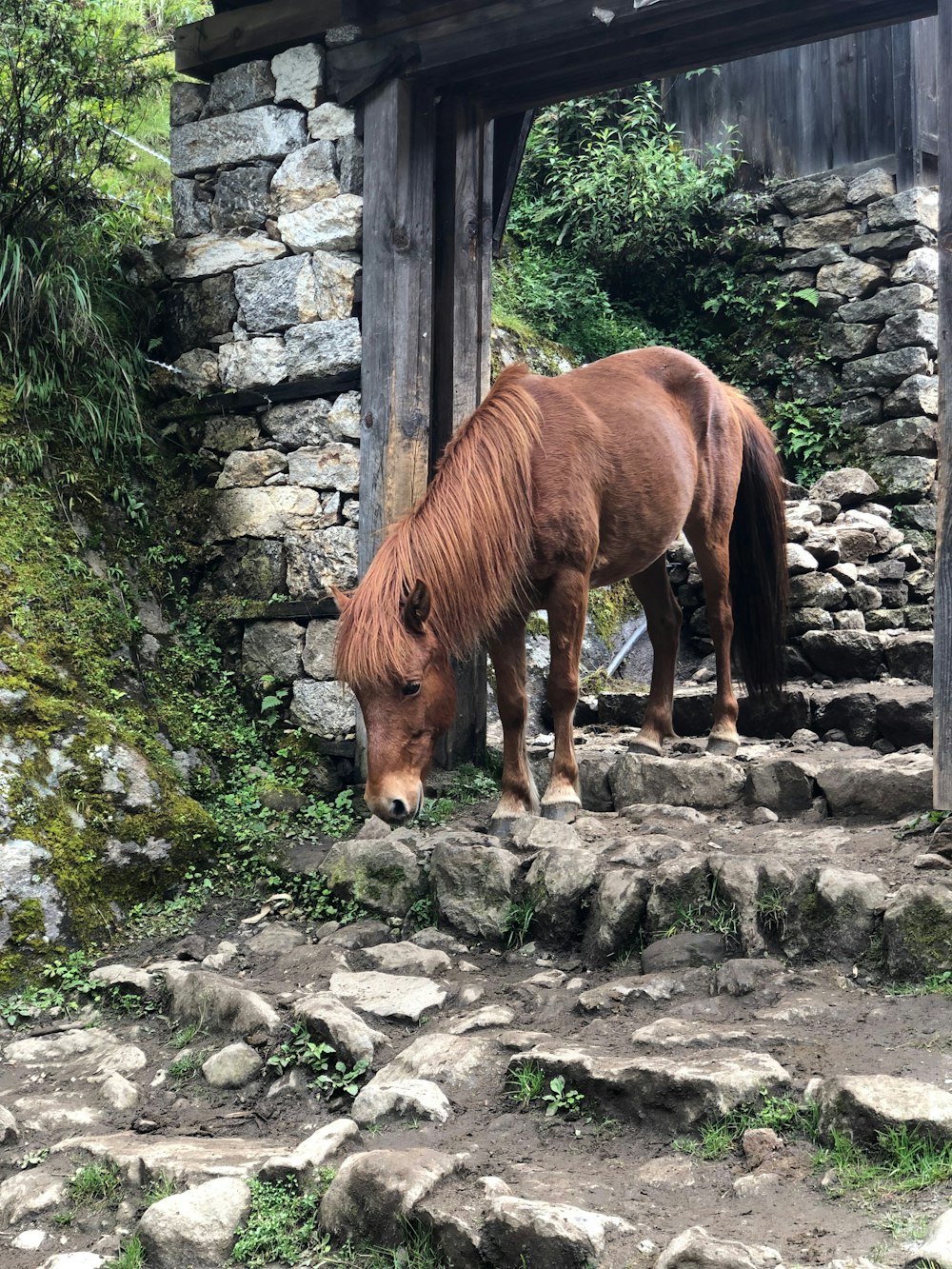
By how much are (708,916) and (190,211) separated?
4288 millimetres

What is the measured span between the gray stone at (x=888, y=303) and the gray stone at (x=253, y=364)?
5.09 m

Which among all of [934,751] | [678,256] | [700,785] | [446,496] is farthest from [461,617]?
[678,256]

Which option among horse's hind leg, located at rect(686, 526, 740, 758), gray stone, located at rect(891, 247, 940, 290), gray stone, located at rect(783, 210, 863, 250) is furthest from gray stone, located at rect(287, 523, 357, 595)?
gray stone, located at rect(783, 210, 863, 250)

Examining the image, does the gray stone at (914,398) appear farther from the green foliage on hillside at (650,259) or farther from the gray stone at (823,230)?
the gray stone at (823,230)

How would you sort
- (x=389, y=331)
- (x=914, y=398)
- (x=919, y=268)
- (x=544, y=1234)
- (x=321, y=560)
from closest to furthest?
(x=544, y=1234) < (x=389, y=331) < (x=321, y=560) < (x=914, y=398) < (x=919, y=268)

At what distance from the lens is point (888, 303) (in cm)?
867

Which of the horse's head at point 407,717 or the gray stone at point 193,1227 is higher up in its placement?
the horse's head at point 407,717

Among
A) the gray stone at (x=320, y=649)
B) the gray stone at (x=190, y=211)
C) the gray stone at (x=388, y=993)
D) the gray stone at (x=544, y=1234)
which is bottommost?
the gray stone at (x=544, y=1234)

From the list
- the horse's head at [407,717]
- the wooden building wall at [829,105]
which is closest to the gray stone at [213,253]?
the horse's head at [407,717]

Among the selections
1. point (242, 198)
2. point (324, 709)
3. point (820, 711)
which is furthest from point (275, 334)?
point (820, 711)

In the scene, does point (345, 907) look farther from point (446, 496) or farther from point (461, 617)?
point (446, 496)

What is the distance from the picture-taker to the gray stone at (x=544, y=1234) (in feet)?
7.50

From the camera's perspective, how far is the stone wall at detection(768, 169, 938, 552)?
844 centimetres

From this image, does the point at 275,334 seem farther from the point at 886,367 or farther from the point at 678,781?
the point at 886,367
